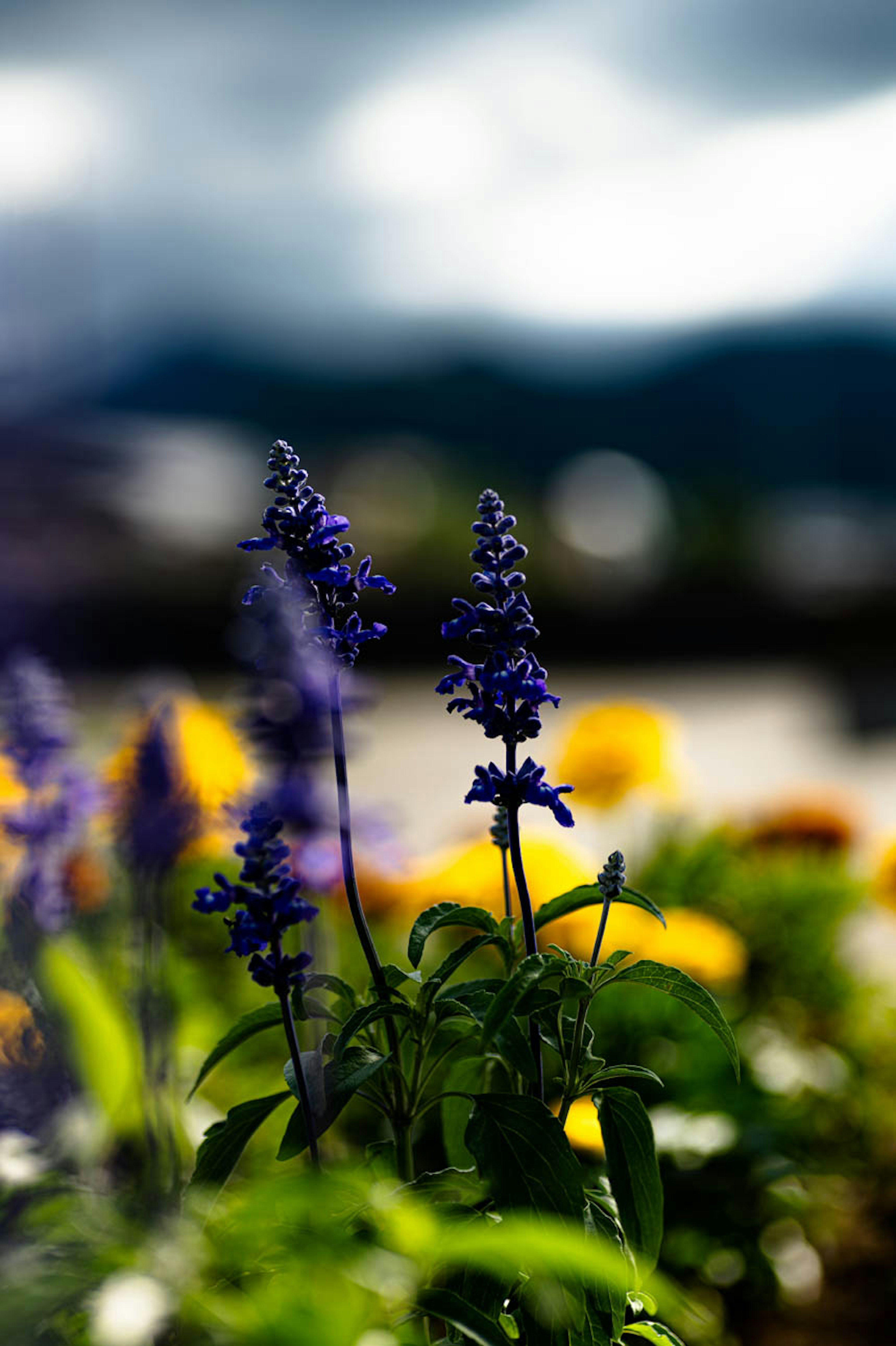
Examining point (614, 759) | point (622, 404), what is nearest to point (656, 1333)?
point (614, 759)

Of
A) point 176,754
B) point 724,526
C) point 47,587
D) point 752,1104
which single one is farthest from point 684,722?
point 176,754

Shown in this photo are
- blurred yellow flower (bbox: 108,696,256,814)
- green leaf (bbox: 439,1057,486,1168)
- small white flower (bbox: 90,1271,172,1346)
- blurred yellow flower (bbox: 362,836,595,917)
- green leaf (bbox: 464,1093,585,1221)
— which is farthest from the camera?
blurred yellow flower (bbox: 362,836,595,917)

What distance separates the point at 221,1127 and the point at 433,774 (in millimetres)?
2947

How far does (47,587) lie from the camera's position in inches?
141

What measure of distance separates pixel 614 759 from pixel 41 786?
33.4 inches

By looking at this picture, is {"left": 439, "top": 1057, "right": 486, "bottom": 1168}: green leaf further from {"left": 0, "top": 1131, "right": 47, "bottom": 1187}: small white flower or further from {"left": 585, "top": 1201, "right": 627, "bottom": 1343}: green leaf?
{"left": 0, "top": 1131, "right": 47, "bottom": 1187}: small white flower

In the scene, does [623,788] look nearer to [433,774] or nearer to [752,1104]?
[752,1104]

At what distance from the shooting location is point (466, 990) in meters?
0.49

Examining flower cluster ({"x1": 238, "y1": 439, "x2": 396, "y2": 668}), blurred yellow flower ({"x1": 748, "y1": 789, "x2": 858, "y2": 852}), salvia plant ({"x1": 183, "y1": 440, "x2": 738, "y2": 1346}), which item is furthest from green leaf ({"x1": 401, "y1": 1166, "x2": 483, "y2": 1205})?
blurred yellow flower ({"x1": 748, "y1": 789, "x2": 858, "y2": 852})

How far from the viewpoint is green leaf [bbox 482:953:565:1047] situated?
40 cm

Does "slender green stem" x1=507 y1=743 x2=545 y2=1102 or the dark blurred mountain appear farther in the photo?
the dark blurred mountain

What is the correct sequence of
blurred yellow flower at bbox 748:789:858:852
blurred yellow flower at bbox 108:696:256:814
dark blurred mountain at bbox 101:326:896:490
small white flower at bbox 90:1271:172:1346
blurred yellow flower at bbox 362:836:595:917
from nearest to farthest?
small white flower at bbox 90:1271:172:1346, blurred yellow flower at bbox 108:696:256:814, blurred yellow flower at bbox 362:836:595:917, blurred yellow flower at bbox 748:789:858:852, dark blurred mountain at bbox 101:326:896:490

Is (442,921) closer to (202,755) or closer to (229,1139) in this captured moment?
(229,1139)

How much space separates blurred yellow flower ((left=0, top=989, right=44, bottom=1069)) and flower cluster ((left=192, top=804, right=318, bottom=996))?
0.42ft
